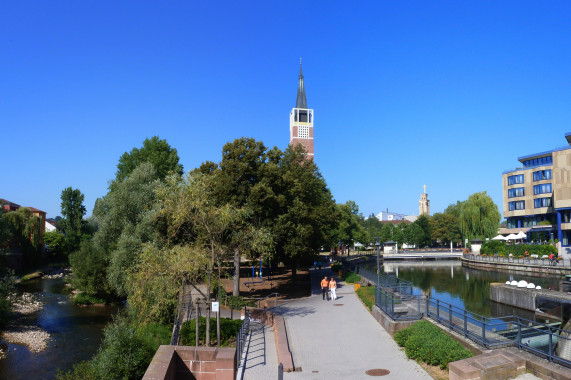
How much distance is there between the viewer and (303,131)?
10800 cm

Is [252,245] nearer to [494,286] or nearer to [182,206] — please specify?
[182,206]

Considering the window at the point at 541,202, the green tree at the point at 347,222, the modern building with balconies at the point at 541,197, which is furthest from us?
the window at the point at 541,202

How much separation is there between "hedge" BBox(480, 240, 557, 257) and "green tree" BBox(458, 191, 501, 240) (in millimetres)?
16831

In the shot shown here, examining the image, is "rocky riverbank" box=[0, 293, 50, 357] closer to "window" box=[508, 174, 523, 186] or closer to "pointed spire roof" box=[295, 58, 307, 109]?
"window" box=[508, 174, 523, 186]

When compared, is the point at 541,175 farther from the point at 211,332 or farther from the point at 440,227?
the point at 211,332

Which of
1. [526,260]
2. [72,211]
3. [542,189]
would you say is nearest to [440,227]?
[542,189]

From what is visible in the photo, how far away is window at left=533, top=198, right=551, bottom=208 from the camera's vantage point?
7731 cm

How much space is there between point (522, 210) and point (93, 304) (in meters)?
73.9

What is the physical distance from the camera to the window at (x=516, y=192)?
8351cm

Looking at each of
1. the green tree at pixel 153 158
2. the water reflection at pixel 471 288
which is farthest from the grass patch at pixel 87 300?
the water reflection at pixel 471 288

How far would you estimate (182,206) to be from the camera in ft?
57.9

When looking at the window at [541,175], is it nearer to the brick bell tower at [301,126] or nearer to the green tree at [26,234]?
the brick bell tower at [301,126]

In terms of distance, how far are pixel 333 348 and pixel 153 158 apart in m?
39.2

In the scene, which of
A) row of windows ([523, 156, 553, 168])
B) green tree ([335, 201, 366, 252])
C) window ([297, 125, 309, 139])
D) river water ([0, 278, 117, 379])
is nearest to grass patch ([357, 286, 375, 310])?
river water ([0, 278, 117, 379])
